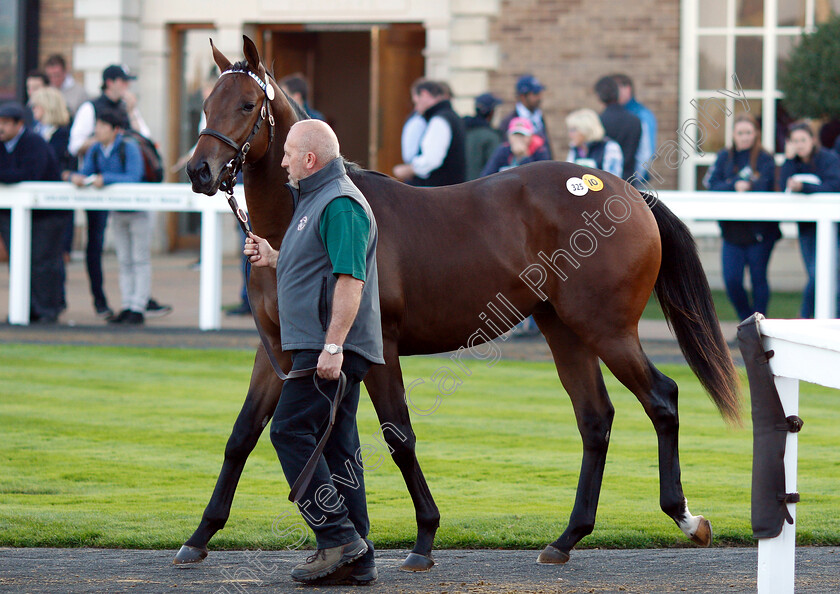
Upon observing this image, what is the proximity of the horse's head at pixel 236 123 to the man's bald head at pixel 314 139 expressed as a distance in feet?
1.07

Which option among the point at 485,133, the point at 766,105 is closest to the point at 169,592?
the point at 485,133

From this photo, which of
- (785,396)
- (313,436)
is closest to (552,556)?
(313,436)

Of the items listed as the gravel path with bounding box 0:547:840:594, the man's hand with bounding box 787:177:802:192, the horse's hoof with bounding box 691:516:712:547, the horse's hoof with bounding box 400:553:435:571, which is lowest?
the gravel path with bounding box 0:547:840:594

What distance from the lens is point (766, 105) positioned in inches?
623

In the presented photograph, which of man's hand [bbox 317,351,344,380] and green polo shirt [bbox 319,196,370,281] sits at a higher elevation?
green polo shirt [bbox 319,196,370,281]

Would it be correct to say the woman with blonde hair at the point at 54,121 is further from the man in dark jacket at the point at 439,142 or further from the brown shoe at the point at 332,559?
the brown shoe at the point at 332,559

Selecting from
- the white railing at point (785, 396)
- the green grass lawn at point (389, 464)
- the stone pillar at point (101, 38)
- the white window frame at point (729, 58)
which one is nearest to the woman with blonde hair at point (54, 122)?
the green grass lawn at point (389, 464)

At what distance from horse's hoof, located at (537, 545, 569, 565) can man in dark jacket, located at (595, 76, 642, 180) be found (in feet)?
24.3

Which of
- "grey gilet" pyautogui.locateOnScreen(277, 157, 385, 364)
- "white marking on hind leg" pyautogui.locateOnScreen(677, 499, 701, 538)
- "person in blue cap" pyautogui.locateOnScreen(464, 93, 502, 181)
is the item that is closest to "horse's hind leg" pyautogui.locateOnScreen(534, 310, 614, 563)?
"white marking on hind leg" pyautogui.locateOnScreen(677, 499, 701, 538)

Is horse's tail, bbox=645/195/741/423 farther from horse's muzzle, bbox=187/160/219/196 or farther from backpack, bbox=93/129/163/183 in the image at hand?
backpack, bbox=93/129/163/183

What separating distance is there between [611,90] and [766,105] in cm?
460

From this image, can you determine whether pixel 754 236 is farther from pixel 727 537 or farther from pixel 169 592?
pixel 169 592

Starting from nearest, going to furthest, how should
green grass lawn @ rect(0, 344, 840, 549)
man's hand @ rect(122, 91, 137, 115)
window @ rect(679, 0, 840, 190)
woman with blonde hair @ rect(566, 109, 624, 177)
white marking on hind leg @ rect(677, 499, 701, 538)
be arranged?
white marking on hind leg @ rect(677, 499, 701, 538), green grass lawn @ rect(0, 344, 840, 549), woman with blonde hair @ rect(566, 109, 624, 177), man's hand @ rect(122, 91, 137, 115), window @ rect(679, 0, 840, 190)

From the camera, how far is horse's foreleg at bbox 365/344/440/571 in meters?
4.75
